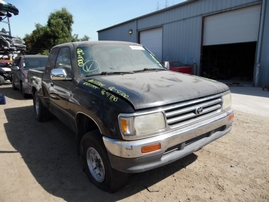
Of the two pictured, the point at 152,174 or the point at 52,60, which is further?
the point at 52,60

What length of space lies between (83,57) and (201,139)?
2.19 meters

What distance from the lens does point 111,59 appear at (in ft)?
11.6

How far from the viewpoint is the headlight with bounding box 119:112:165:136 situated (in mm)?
2135

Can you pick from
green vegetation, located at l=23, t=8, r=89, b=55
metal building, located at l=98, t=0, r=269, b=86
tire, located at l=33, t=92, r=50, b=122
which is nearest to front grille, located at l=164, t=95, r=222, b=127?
tire, located at l=33, t=92, r=50, b=122

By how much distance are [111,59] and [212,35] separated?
1222cm

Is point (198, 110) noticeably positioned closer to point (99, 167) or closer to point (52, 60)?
point (99, 167)

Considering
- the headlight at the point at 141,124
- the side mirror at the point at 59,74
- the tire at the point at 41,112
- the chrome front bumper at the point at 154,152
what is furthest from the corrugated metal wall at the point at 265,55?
the side mirror at the point at 59,74

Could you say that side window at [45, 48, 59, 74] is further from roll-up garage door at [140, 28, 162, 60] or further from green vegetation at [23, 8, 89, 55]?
green vegetation at [23, 8, 89, 55]

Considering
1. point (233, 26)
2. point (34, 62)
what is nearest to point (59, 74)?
point (34, 62)

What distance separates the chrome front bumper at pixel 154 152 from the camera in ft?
7.01

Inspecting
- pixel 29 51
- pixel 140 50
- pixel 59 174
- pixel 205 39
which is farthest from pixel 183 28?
pixel 29 51

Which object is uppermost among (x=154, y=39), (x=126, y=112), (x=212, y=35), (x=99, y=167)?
(x=154, y=39)

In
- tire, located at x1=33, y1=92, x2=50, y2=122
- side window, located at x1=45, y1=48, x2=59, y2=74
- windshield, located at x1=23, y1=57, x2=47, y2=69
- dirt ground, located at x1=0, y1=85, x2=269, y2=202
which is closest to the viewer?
dirt ground, located at x1=0, y1=85, x2=269, y2=202

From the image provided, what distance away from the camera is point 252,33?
1166 cm
